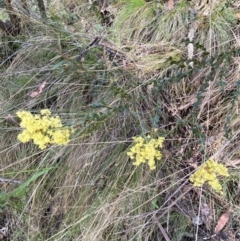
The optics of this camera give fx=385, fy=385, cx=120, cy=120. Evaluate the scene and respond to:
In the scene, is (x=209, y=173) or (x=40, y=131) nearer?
(x=40, y=131)

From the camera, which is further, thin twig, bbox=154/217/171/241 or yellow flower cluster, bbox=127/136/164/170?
thin twig, bbox=154/217/171/241

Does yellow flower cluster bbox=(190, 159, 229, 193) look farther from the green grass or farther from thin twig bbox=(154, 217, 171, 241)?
thin twig bbox=(154, 217, 171, 241)

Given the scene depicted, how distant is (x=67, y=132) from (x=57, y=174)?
35 cm

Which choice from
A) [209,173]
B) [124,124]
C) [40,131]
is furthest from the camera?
[124,124]

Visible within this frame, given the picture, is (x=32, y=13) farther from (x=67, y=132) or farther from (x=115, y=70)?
(x=67, y=132)

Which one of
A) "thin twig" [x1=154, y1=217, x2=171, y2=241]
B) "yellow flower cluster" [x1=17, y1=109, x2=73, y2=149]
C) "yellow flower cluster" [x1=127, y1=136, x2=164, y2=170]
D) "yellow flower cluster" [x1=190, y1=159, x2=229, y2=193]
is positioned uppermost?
"yellow flower cluster" [x1=17, y1=109, x2=73, y2=149]

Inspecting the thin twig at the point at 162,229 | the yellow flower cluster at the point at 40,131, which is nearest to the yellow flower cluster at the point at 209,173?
the thin twig at the point at 162,229

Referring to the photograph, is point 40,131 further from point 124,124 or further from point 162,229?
point 162,229

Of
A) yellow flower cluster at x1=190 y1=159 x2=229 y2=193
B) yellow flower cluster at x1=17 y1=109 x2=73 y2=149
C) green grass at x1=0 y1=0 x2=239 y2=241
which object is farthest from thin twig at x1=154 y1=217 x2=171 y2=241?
yellow flower cluster at x1=17 y1=109 x2=73 y2=149

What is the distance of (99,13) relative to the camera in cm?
173

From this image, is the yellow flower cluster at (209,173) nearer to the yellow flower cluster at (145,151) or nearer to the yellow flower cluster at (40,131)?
the yellow flower cluster at (145,151)

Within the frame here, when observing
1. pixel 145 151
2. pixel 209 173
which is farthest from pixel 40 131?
pixel 209 173

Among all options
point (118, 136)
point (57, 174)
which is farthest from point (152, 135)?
point (57, 174)

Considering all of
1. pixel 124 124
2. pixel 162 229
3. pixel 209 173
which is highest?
pixel 124 124
